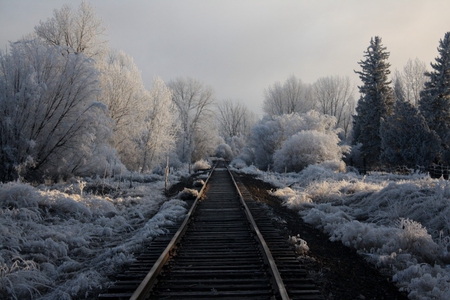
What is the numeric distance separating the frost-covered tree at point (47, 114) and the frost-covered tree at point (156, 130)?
46.1 feet

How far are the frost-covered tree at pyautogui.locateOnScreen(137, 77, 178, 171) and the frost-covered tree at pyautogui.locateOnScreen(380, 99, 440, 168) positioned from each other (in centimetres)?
1966

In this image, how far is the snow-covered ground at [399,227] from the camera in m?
4.97

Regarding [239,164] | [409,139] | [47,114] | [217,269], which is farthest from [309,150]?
[217,269]

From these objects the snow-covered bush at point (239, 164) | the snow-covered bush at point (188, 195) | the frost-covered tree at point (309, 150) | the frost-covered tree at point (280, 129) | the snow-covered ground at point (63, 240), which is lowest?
the snow-covered ground at point (63, 240)

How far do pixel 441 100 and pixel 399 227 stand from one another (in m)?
26.8

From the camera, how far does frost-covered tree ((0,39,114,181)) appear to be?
13.1m

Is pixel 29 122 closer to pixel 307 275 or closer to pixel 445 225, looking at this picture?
pixel 307 275

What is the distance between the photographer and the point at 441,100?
29.0m

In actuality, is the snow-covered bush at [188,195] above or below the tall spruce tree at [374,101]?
below

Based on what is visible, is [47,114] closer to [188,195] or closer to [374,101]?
[188,195]

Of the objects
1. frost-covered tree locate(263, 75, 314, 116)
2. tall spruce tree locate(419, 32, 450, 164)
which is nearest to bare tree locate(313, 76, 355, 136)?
frost-covered tree locate(263, 75, 314, 116)

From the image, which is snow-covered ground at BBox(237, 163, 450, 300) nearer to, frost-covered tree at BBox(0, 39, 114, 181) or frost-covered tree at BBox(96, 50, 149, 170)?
frost-covered tree at BBox(0, 39, 114, 181)

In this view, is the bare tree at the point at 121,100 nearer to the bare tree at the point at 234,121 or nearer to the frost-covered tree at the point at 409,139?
the frost-covered tree at the point at 409,139

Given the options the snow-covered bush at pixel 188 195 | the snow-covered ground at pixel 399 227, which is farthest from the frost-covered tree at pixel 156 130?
the snow-covered ground at pixel 399 227
